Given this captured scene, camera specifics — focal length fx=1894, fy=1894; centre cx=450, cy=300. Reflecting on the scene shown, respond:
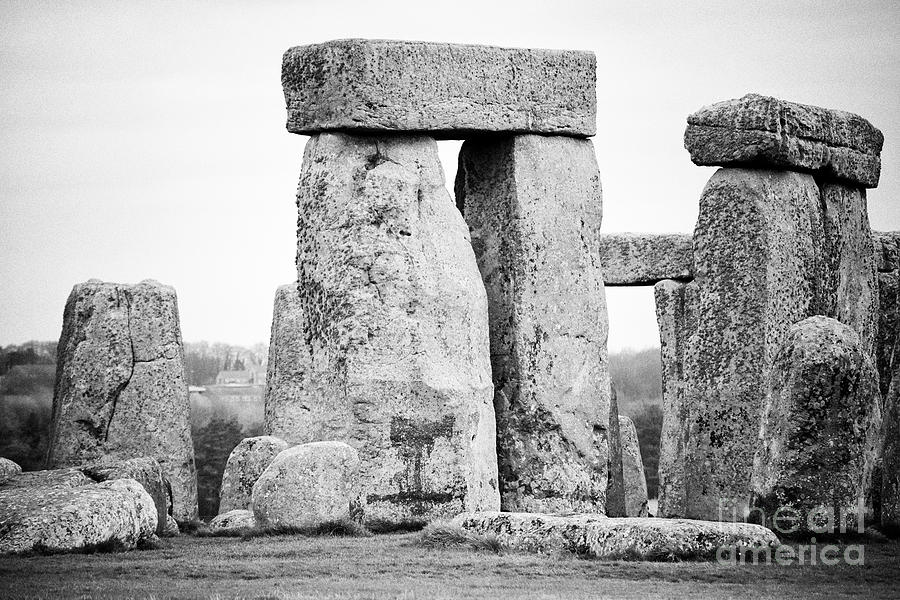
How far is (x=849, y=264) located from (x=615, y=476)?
3.98 m

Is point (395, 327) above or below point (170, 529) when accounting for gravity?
above

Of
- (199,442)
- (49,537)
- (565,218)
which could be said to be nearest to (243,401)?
(199,442)

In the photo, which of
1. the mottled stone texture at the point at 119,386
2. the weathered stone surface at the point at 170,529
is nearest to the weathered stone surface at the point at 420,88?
the weathered stone surface at the point at 170,529

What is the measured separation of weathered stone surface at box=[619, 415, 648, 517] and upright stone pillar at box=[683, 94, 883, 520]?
13.5 ft

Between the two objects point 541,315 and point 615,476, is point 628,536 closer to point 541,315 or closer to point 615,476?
point 541,315

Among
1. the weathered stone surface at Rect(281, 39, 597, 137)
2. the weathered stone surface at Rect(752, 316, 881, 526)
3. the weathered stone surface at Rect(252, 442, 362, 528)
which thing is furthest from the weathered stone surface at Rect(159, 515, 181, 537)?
the weathered stone surface at Rect(752, 316, 881, 526)

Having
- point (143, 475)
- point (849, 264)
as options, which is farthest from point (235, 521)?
point (849, 264)

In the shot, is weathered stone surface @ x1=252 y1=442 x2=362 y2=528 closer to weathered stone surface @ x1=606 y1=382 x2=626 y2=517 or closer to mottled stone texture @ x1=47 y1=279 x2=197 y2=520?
weathered stone surface @ x1=606 y1=382 x2=626 y2=517

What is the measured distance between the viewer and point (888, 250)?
80.2 ft

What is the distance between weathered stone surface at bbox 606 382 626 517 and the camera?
23.4 meters

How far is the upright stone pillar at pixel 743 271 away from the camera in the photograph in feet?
67.7

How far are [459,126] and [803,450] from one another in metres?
5.49

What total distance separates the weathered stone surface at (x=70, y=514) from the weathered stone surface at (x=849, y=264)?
336 inches
